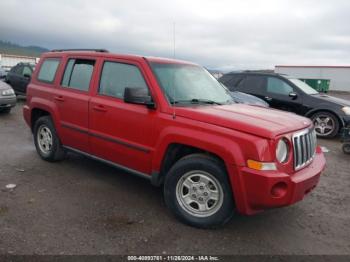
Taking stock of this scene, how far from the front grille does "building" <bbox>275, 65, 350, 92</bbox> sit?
38.1m

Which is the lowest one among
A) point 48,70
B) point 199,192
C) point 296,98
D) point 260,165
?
point 199,192

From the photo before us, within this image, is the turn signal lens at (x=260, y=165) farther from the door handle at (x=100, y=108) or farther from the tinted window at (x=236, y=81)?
the tinted window at (x=236, y=81)

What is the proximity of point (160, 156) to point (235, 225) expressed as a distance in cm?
118

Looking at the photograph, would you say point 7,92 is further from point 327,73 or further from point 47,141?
point 327,73

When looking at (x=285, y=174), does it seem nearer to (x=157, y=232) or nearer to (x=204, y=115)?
(x=204, y=115)

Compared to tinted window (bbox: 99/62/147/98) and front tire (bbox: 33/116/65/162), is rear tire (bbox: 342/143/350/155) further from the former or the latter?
front tire (bbox: 33/116/65/162)

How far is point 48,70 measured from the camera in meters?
5.78

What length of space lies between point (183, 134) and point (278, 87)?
7.29 m

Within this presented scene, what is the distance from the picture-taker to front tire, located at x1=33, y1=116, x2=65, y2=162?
563cm

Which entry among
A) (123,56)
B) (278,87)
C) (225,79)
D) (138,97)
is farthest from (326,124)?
(138,97)

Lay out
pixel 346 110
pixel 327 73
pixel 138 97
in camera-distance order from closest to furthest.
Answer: pixel 138 97 < pixel 346 110 < pixel 327 73

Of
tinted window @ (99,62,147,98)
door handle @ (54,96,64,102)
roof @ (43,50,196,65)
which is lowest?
door handle @ (54,96,64,102)

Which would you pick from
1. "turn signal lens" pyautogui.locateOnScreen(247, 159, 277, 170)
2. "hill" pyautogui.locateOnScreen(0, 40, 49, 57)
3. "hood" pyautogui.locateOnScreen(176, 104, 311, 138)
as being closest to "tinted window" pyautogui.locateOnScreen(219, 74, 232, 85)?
"hood" pyautogui.locateOnScreen(176, 104, 311, 138)

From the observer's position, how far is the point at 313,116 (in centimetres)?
959
